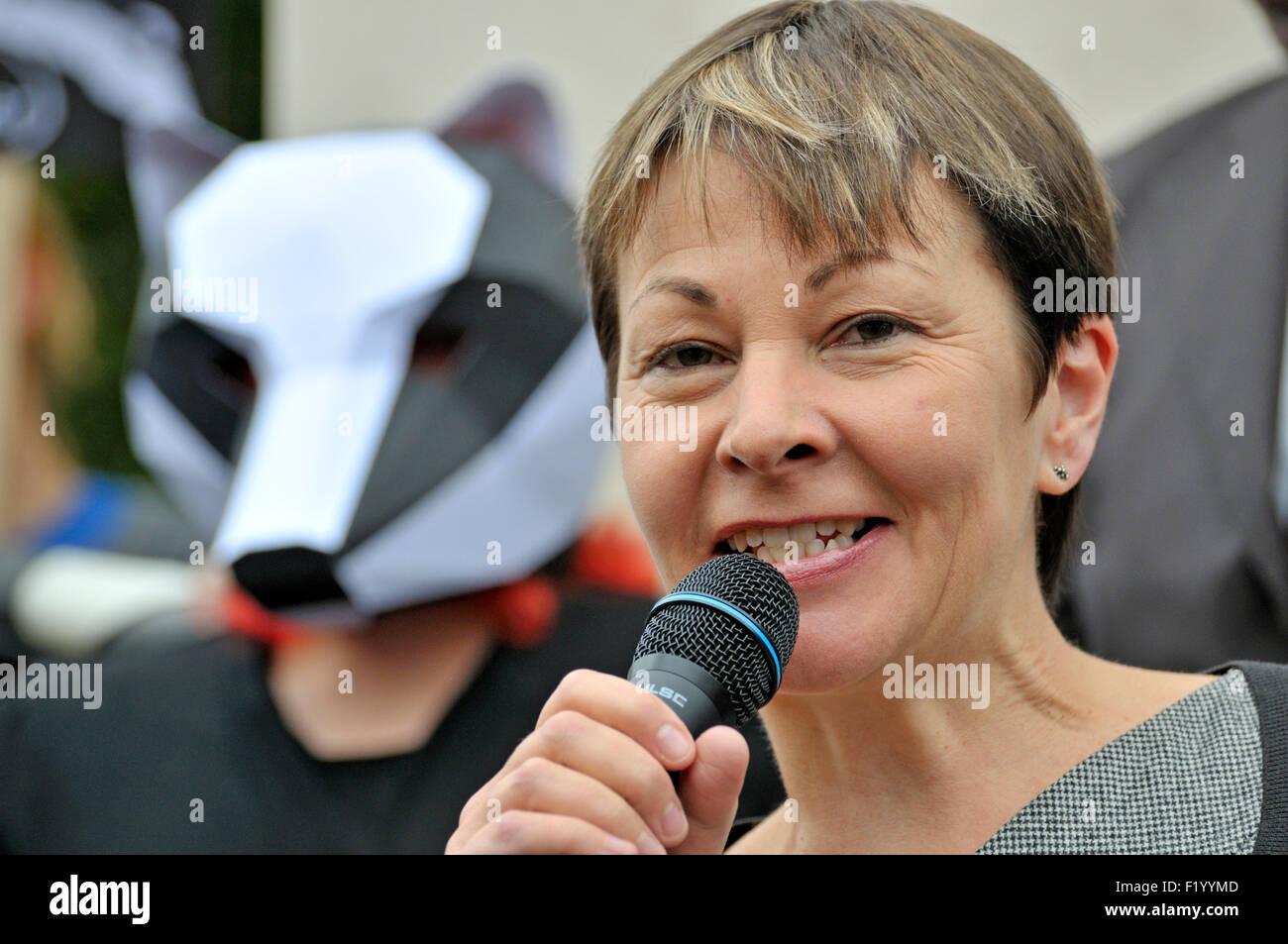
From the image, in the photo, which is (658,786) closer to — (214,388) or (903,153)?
(903,153)

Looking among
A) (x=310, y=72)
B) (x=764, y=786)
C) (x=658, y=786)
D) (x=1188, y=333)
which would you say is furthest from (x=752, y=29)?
(x=310, y=72)

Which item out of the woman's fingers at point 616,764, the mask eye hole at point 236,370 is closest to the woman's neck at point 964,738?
the woman's fingers at point 616,764

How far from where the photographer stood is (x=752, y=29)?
58.7 inches

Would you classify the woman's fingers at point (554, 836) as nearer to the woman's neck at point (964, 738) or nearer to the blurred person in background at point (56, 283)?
the woman's neck at point (964, 738)

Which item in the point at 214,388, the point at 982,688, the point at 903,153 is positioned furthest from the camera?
the point at 214,388

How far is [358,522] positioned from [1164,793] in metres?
1.92

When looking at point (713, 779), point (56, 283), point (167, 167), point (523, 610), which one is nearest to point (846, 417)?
point (713, 779)

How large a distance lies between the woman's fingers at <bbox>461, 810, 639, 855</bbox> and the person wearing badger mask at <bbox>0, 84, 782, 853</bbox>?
6.16 ft

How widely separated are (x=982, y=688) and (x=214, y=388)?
2.28m

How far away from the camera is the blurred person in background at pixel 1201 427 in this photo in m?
2.60

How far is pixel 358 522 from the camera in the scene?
9.43 feet

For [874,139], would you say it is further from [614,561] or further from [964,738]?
[614,561]

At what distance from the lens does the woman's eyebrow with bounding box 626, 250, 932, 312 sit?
131 centimetres

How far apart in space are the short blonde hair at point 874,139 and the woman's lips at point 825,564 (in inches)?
10.4
